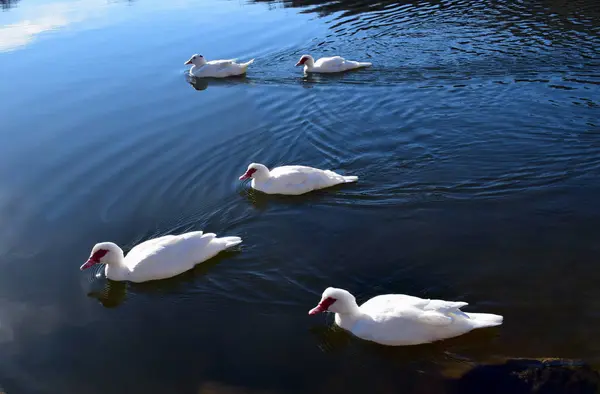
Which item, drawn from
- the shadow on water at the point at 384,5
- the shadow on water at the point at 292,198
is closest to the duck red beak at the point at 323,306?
the shadow on water at the point at 292,198

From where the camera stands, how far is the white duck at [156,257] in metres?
8.43

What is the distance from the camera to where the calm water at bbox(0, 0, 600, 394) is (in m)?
6.97

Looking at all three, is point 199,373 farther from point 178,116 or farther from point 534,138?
point 178,116

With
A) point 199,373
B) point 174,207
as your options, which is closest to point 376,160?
point 174,207

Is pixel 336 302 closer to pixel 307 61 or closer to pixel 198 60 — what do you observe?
pixel 307 61

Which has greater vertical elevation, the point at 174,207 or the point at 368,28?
the point at 368,28

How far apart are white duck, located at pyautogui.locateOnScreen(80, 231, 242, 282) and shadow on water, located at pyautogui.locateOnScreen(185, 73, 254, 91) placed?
8.74 metres

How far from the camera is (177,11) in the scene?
1081 inches

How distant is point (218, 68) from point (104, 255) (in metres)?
9.73

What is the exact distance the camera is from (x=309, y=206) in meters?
10.2

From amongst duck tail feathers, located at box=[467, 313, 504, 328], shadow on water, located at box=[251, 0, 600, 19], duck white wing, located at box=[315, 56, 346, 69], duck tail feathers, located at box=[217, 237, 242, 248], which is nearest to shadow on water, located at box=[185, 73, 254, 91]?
duck white wing, located at box=[315, 56, 346, 69]

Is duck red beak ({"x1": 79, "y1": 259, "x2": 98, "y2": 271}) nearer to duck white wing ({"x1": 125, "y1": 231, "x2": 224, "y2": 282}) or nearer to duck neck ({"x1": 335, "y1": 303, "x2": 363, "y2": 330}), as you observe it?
duck white wing ({"x1": 125, "y1": 231, "x2": 224, "y2": 282})

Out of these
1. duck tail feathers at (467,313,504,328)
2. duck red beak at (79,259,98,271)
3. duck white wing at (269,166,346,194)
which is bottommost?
duck tail feathers at (467,313,504,328)

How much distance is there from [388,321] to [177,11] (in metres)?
23.8
